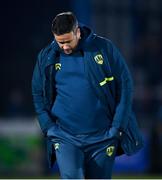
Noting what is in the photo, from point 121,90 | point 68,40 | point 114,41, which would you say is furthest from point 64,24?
point 114,41

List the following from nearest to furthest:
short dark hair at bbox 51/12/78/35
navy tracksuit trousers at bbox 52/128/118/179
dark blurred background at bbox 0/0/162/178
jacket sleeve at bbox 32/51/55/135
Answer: short dark hair at bbox 51/12/78/35 → navy tracksuit trousers at bbox 52/128/118/179 → jacket sleeve at bbox 32/51/55/135 → dark blurred background at bbox 0/0/162/178

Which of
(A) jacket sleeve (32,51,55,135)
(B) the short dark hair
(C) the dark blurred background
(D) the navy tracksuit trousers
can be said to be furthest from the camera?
(C) the dark blurred background

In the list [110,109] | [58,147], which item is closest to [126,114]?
[110,109]

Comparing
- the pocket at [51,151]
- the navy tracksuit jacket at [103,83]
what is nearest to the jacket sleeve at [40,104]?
the navy tracksuit jacket at [103,83]

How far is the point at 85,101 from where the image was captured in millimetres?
7527

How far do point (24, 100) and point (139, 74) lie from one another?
7.09 ft

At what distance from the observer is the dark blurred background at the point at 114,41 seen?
16.4 meters

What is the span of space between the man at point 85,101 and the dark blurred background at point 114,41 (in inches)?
336

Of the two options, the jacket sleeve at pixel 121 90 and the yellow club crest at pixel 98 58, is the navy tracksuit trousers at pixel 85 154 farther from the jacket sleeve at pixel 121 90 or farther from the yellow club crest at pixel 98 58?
the yellow club crest at pixel 98 58

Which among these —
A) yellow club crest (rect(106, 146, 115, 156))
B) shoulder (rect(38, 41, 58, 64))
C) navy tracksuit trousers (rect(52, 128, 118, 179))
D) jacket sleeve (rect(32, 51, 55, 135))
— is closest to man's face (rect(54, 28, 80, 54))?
shoulder (rect(38, 41, 58, 64))

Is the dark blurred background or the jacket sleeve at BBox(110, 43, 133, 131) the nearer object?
the jacket sleeve at BBox(110, 43, 133, 131)

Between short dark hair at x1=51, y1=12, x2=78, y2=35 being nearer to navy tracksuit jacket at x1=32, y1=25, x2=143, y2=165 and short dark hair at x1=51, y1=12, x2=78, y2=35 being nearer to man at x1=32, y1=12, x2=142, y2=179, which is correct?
man at x1=32, y1=12, x2=142, y2=179

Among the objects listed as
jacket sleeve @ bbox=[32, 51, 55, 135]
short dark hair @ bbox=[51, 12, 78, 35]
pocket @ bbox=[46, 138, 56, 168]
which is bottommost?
pocket @ bbox=[46, 138, 56, 168]

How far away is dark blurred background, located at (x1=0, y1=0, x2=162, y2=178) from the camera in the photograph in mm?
16359
